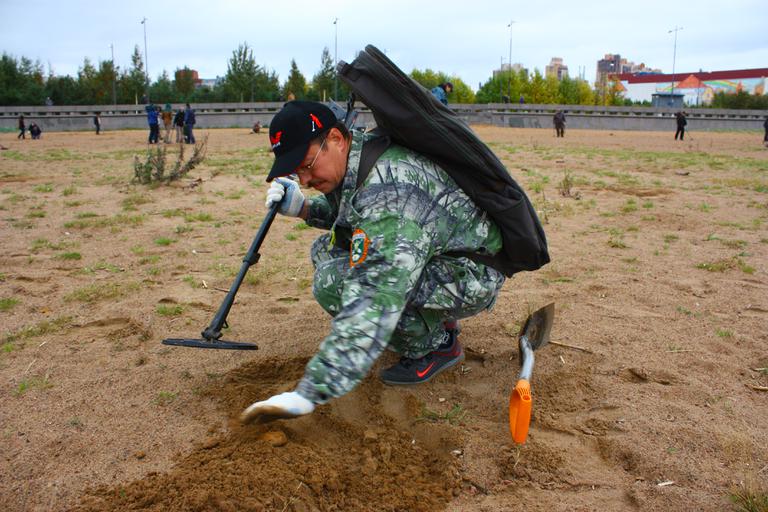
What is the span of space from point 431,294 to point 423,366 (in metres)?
0.54

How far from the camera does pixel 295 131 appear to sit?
246 centimetres

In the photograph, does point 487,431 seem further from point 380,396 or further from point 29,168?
point 29,168

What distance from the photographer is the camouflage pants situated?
9.44 feet

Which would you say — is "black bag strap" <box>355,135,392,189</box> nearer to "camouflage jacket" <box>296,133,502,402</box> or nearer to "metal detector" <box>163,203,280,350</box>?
"camouflage jacket" <box>296,133,502,402</box>

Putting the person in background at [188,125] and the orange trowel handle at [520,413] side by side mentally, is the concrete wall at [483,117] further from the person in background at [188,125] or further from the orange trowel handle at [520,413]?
the orange trowel handle at [520,413]

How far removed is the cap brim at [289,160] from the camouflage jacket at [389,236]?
0.74 ft

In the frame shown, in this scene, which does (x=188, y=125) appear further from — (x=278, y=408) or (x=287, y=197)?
(x=278, y=408)

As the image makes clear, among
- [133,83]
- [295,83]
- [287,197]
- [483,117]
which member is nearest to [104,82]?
[133,83]

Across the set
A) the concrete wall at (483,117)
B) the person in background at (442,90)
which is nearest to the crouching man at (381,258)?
the person in background at (442,90)

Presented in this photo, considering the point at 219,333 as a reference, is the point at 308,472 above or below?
below

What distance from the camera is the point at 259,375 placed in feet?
11.1

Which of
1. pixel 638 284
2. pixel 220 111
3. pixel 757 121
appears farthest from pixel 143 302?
pixel 757 121

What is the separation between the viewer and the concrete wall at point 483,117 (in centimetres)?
3272

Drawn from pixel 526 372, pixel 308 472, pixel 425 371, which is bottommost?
pixel 308 472
